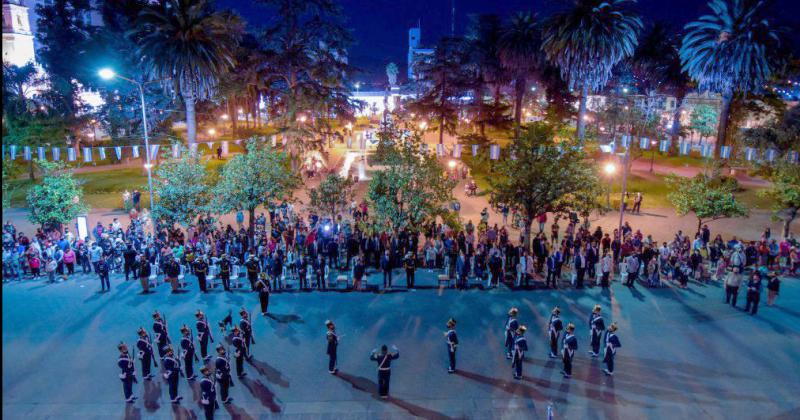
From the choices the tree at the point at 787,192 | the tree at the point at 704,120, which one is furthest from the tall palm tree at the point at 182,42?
the tree at the point at 704,120

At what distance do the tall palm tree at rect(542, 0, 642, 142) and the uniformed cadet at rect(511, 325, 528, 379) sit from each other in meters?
21.2

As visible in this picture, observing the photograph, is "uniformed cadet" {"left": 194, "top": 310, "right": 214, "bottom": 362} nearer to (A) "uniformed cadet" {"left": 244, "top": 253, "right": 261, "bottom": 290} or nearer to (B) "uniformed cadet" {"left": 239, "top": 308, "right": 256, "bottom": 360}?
(B) "uniformed cadet" {"left": 239, "top": 308, "right": 256, "bottom": 360}

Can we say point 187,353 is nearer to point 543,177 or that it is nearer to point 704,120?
point 543,177

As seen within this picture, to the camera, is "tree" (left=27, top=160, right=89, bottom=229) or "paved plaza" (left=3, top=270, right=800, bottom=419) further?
"tree" (left=27, top=160, right=89, bottom=229)

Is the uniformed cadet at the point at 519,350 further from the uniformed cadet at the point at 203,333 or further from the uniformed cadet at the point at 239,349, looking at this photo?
the uniformed cadet at the point at 203,333

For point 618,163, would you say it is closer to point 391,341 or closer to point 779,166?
point 779,166

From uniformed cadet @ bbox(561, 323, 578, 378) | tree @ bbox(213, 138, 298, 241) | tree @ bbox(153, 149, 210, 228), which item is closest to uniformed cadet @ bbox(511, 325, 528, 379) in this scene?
uniformed cadet @ bbox(561, 323, 578, 378)

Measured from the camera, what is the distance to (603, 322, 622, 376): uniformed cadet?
13.9 m

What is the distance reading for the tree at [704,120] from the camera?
5547cm

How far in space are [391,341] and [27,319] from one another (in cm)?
1160

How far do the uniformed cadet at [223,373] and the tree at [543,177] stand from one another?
13.2 meters

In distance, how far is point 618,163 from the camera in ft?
146

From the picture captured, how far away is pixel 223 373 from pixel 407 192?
11073 millimetres

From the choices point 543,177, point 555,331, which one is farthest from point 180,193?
point 555,331
